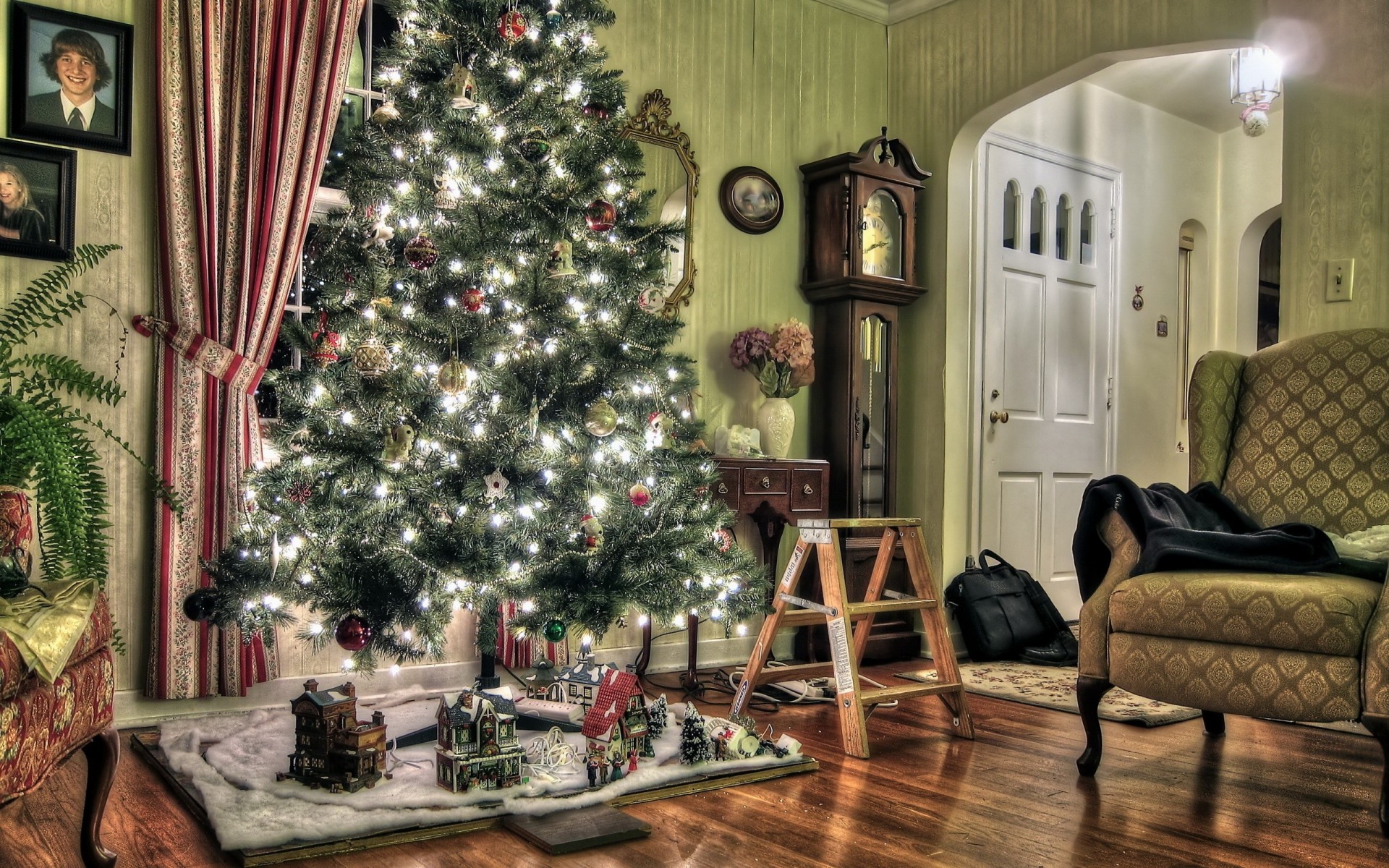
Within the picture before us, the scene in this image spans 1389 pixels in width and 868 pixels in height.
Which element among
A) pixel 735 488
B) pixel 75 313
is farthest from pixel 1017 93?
pixel 75 313

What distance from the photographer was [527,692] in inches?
118

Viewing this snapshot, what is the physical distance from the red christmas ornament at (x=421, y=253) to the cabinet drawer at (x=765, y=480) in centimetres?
154

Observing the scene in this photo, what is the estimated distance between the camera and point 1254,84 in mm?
4996

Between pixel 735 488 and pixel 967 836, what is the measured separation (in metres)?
1.79

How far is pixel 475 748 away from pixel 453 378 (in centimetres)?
85

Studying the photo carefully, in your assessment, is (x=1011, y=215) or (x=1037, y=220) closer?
(x=1011, y=215)

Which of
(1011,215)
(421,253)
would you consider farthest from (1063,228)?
(421,253)

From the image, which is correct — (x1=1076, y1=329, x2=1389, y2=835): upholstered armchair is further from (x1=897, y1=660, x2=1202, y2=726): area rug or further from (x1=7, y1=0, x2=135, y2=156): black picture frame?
(x1=7, y1=0, x2=135, y2=156): black picture frame

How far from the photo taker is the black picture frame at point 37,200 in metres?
2.88

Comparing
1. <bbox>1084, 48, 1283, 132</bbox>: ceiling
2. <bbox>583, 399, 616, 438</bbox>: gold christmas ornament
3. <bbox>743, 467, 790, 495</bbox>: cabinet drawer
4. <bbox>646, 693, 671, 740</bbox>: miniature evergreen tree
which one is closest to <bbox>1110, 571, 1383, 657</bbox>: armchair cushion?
<bbox>646, 693, 671, 740</bbox>: miniature evergreen tree

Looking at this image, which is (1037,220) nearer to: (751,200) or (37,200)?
(751,200)

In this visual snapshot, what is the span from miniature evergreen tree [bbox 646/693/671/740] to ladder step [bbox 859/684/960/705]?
0.52 meters

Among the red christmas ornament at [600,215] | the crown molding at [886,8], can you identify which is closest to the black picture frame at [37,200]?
the red christmas ornament at [600,215]

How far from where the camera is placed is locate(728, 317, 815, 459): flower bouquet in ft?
13.3
